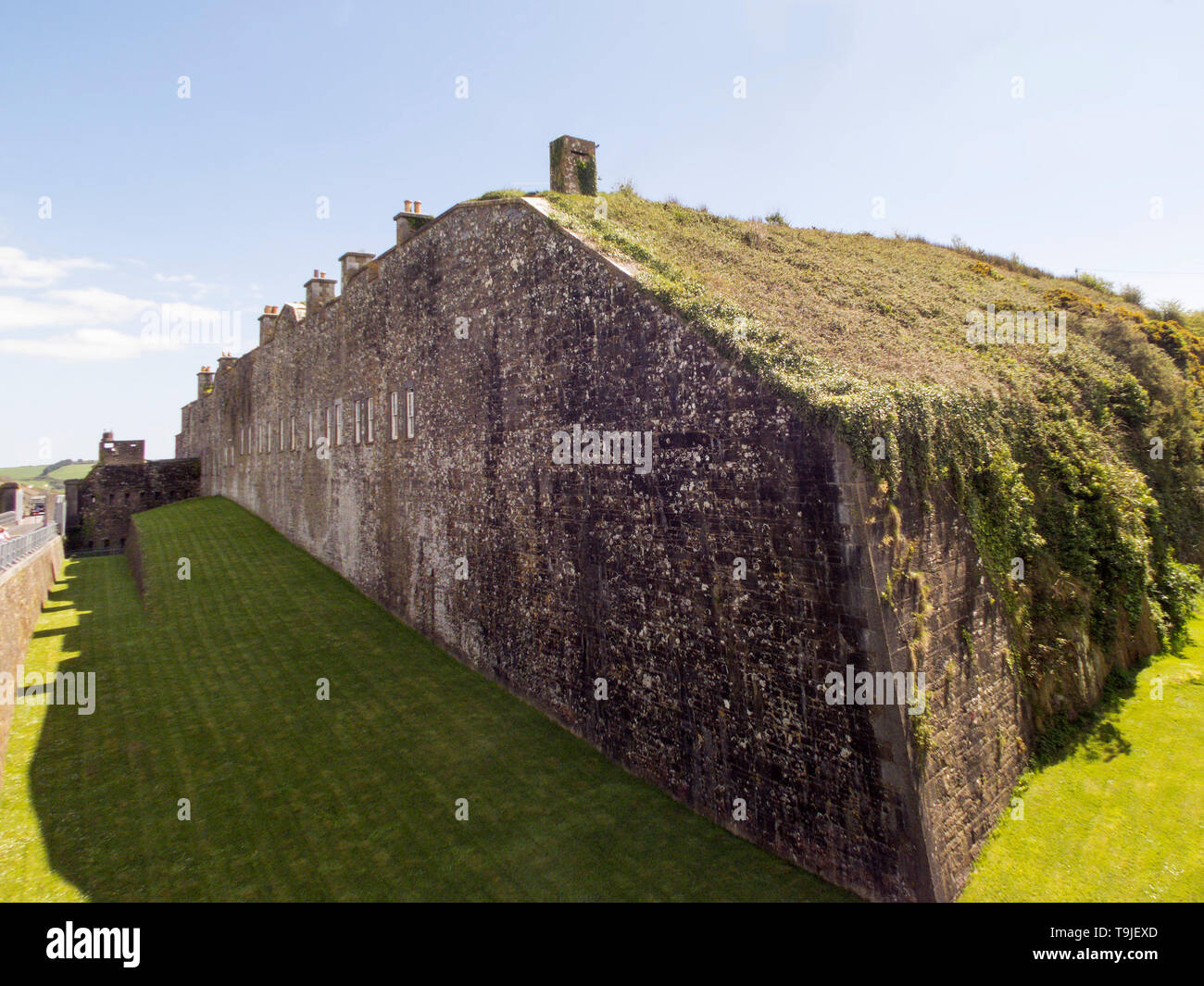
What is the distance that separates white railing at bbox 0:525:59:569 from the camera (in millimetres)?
16591

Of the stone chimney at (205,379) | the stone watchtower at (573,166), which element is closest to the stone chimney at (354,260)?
the stone watchtower at (573,166)

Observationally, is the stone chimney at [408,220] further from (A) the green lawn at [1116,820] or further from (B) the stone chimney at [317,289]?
(A) the green lawn at [1116,820]

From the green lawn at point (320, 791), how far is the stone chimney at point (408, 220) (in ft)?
33.9

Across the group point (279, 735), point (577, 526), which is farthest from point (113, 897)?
point (577, 526)

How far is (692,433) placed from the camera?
909 centimetres

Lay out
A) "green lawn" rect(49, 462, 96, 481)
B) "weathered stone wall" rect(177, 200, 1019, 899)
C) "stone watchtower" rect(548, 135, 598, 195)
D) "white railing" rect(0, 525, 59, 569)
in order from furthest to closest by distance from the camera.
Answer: "green lawn" rect(49, 462, 96, 481), "white railing" rect(0, 525, 59, 569), "stone watchtower" rect(548, 135, 598, 195), "weathered stone wall" rect(177, 200, 1019, 899)

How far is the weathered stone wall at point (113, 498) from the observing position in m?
33.6

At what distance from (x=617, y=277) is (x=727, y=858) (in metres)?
8.29

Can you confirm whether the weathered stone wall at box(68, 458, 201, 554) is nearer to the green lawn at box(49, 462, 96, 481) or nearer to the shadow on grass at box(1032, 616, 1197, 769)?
the shadow on grass at box(1032, 616, 1197, 769)

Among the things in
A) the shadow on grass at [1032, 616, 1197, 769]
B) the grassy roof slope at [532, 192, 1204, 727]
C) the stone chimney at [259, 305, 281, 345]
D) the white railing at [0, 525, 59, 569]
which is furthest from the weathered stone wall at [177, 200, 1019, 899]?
the stone chimney at [259, 305, 281, 345]

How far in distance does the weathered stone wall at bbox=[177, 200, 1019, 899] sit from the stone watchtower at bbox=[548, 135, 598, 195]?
173 cm

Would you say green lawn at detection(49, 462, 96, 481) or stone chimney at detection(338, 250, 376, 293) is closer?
stone chimney at detection(338, 250, 376, 293)

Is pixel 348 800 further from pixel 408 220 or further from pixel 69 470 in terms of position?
pixel 69 470
